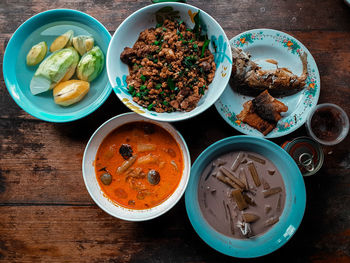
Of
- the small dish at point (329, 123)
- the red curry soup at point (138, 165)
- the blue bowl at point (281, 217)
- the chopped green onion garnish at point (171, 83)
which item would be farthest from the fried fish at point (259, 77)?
the red curry soup at point (138, 165)

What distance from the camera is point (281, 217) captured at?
5.48ft

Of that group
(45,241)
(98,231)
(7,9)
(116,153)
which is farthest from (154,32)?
(45,241)

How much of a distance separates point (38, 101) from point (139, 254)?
122 centimetres

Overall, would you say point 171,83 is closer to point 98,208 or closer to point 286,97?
point 286,97

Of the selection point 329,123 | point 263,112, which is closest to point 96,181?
point 263,112

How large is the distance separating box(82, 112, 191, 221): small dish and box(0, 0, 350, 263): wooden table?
0.58 ft

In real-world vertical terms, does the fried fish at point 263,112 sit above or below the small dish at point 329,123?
above

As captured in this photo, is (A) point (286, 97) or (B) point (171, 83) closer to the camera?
(B) point (171, 83)

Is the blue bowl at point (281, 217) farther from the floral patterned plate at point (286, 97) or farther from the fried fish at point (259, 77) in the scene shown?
the fried fish at point (259, 77)

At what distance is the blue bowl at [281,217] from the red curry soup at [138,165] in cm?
15

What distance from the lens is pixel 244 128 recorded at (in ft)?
5.47

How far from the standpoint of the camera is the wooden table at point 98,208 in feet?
5.85

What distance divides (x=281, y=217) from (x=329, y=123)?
70cm

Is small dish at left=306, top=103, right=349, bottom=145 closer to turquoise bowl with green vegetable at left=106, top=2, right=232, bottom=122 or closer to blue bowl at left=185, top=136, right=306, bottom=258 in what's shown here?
blue bowl at left=185, top=136, right=306, bottom=258
